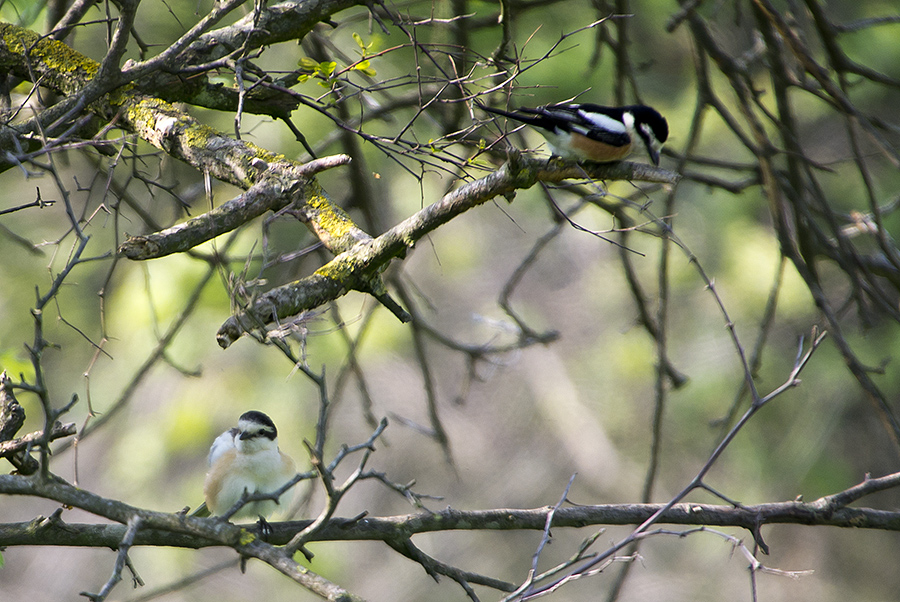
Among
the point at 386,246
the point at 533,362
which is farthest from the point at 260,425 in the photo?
the point at 533,362

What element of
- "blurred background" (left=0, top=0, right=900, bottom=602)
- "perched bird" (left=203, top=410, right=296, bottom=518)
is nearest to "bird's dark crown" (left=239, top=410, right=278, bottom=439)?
"perched bird" (left=203, top=410, right=296, bottom=518)

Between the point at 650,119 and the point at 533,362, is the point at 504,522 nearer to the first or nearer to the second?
the point at 650,119

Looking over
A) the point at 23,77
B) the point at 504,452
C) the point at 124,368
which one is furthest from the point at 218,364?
the point at 23,77

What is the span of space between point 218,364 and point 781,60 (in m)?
5.56

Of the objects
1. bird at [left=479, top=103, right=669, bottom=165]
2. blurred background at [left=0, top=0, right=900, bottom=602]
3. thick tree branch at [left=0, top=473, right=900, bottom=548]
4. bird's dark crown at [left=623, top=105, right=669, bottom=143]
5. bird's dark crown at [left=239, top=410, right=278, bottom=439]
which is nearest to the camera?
thick tree branch at [left=0, top=473, right=900, bottom=548]

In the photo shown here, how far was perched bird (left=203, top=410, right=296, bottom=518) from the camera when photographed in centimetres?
276

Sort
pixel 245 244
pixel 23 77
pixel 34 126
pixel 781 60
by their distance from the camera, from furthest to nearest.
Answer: pixel 245 244 → pixel 781 60 → pixel 23 77 → pixel 34 126

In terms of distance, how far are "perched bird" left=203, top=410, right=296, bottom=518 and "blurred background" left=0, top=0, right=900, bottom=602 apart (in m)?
2.23

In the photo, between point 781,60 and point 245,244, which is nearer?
point 781,60

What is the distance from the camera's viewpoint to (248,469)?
2.78 m

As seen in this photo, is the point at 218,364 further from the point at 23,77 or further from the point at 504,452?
the point at 23,77

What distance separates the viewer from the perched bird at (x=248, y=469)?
9.05 feet

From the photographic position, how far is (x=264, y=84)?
72.7 inches

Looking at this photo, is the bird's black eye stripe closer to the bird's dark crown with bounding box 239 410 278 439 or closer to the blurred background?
the bird's dark crown with bounding box 239 410 278 439
